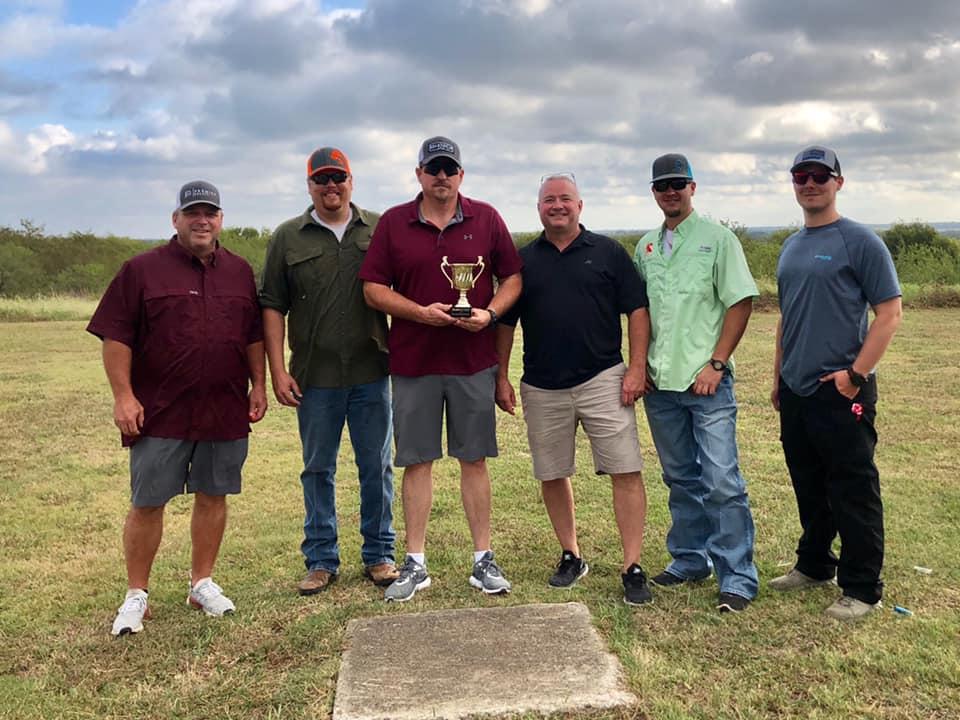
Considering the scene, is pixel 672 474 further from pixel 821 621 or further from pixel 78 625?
pixel 78 625

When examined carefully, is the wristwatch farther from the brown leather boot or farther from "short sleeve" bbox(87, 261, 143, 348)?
"short sleeve" bbox(87, 261, 143, 348)

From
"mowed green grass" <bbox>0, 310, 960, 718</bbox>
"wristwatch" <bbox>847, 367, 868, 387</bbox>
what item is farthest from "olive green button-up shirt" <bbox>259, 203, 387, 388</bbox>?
"wristwatch" <bbox>847, 367, 868, 387</bbox>

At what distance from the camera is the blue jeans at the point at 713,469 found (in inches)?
167

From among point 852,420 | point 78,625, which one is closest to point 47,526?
point 78,625

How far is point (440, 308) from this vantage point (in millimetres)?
4094

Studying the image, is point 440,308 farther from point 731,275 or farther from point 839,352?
point 839,352

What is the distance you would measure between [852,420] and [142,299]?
342 cm

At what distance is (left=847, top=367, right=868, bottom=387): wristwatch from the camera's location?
12.6 feet

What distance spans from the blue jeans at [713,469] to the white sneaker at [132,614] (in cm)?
279

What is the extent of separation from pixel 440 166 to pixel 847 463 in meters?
2.45

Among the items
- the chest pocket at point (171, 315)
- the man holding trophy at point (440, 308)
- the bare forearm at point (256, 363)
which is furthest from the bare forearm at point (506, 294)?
the chest pocket at point (171, 315)

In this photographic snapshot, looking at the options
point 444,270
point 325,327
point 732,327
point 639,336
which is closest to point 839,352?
point 732,327

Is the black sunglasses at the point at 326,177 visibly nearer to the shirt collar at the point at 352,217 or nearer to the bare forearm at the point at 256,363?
the shirt collar at the point at 352,217

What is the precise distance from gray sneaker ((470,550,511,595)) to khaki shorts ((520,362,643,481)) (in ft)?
1.79
